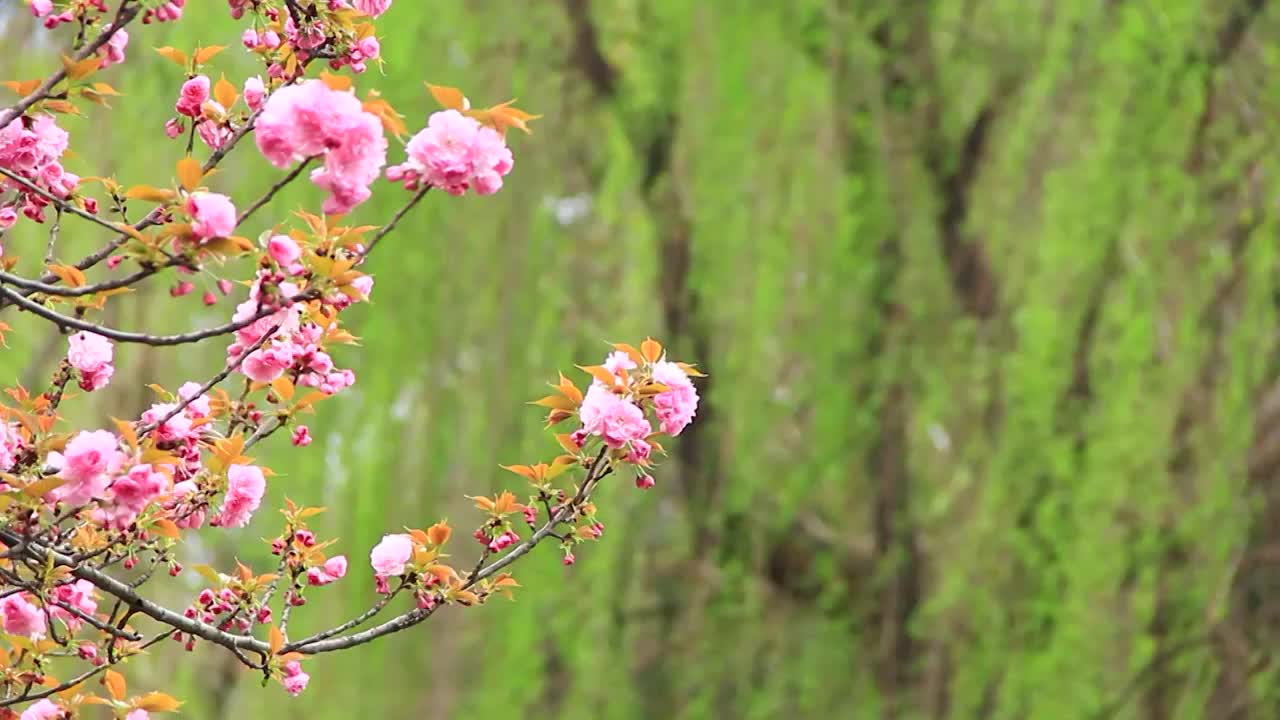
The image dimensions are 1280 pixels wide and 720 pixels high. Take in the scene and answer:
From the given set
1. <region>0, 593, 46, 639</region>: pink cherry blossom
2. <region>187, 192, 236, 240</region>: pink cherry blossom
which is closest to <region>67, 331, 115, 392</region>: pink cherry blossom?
<region>0, 593, 46, 639</region>: pink cherry blossom

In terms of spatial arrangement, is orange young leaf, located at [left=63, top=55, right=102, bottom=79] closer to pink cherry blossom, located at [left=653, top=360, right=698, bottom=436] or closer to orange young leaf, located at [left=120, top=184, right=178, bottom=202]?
orange young leaf, located at [left=120, top=184, right=178, bottom=202]

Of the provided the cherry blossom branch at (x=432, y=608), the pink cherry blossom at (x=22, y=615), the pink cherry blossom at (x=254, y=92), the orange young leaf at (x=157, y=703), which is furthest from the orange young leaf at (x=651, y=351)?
the pink cherry blossom at (x=22, y=615)

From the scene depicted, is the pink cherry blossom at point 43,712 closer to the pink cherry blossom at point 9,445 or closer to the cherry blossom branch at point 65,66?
the pink cherry blossom at point 9,445

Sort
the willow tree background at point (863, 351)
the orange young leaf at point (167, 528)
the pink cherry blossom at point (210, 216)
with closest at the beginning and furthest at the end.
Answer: the pink cherry blossom at point (210, 216)
the orange young leaf at point (167, 528)
the willow tree background at point (863, 351)

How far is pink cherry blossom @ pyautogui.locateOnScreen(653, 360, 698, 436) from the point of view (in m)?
1.70

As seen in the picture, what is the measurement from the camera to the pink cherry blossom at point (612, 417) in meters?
1.66

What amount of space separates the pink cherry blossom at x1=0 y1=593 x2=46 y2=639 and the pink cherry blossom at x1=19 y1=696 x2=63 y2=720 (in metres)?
0.10

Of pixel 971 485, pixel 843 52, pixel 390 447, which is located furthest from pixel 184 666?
pixel 843 52

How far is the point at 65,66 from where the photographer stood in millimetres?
1379

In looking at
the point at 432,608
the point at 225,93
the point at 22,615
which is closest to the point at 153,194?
the point at 225,93

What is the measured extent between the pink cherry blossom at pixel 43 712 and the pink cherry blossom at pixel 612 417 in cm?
73

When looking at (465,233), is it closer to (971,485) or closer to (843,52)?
(843,52)

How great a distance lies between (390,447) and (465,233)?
587 mm

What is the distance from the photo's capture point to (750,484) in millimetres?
4059
